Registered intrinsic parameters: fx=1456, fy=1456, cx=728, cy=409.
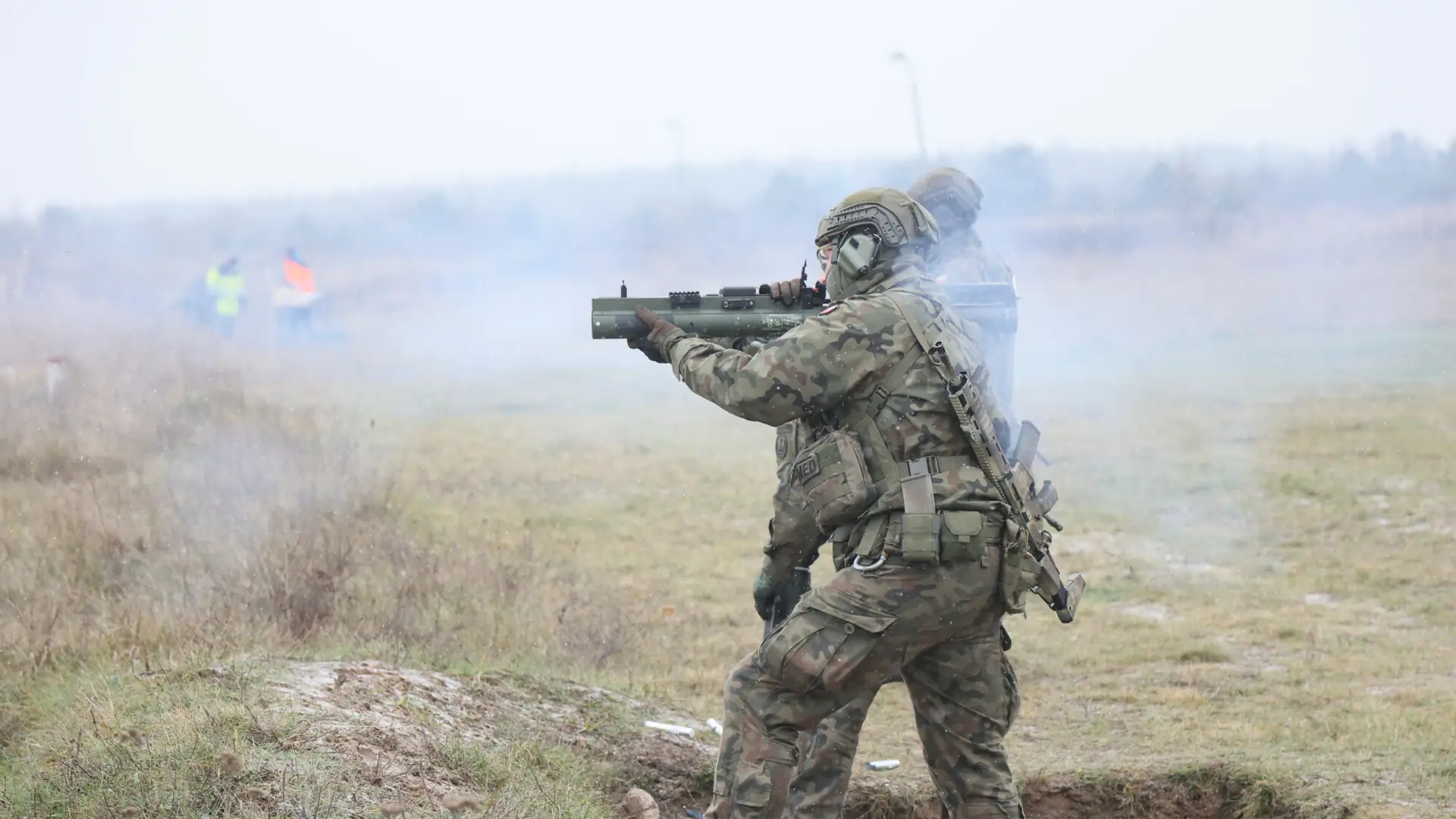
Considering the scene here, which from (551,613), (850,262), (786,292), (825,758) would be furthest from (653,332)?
(551,613)

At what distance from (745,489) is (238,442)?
4565mm

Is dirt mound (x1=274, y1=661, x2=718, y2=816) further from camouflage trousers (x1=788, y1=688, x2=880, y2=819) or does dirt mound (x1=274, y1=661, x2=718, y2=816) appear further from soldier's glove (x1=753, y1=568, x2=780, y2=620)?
camouflage trousers (x1=788, y1=688, x2=880, y2=819)

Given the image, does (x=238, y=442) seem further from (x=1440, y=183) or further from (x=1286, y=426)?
(x=1440, y=183)

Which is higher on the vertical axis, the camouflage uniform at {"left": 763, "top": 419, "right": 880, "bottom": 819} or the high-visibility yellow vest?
the high-visibility yellow vest

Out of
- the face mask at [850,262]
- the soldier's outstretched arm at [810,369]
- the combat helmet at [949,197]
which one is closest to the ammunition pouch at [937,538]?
the soldier's outstretched arm at [810,369]

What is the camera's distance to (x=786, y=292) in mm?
5125

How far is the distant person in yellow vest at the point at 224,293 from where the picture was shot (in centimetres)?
1738

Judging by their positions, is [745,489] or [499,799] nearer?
[499,799]

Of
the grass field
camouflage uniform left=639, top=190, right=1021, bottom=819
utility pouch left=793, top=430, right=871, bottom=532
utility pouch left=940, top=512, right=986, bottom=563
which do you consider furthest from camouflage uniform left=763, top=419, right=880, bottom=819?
the grass field

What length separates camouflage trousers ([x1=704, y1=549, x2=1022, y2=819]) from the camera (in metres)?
4.30

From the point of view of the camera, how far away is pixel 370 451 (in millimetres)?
A: 12828

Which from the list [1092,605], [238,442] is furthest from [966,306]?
[238,442]

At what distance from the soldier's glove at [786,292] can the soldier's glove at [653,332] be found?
401 millimetres

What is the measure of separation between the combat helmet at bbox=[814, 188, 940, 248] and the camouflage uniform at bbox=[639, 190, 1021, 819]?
0.02 m
